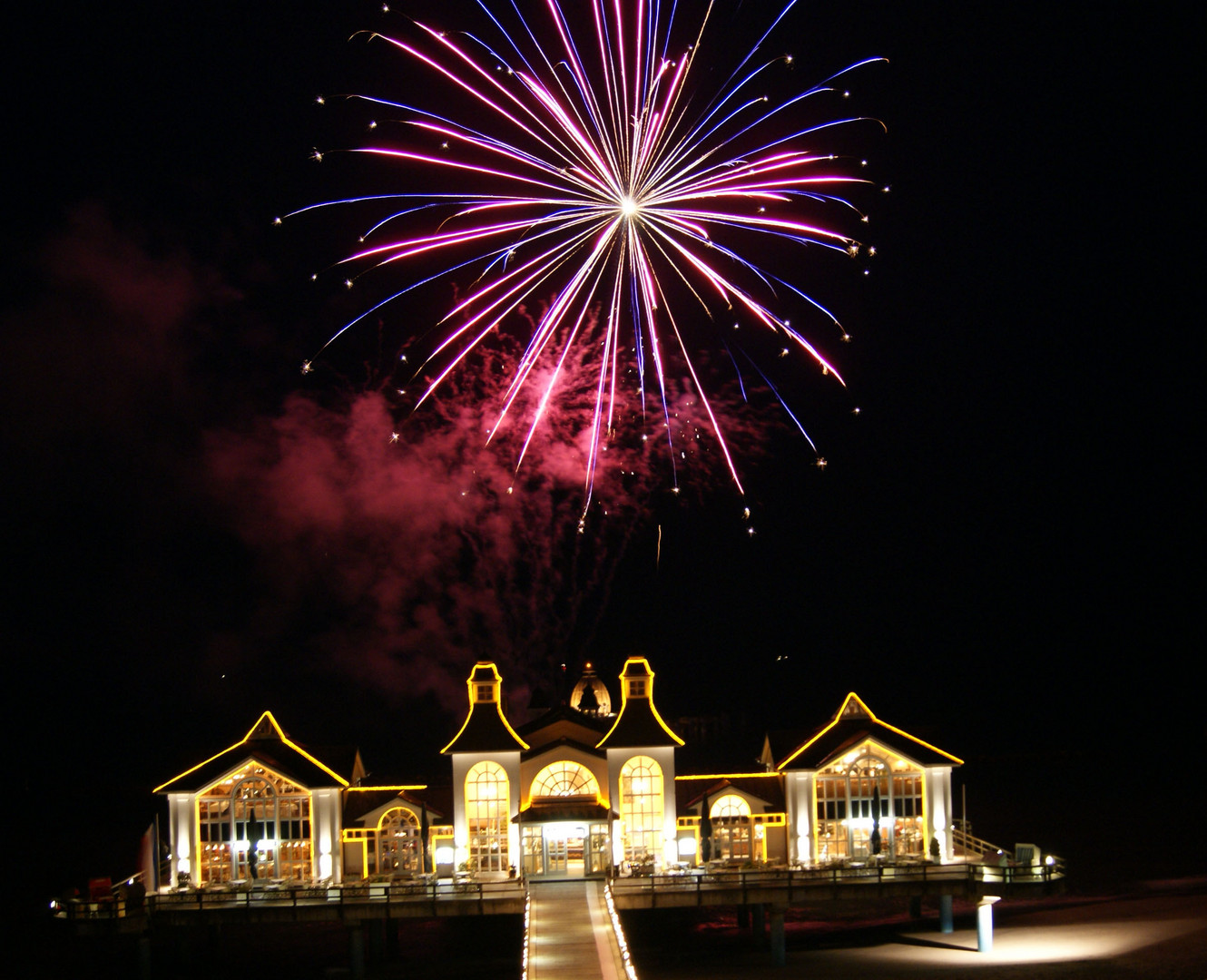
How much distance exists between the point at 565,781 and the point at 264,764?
30.3 ft

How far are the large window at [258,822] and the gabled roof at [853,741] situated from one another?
49.0 feet

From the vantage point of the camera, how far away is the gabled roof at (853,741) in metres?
40.6

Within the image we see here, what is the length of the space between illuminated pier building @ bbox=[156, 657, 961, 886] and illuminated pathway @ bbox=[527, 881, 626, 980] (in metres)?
2.76

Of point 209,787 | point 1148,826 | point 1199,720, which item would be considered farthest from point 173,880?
point 1199,720

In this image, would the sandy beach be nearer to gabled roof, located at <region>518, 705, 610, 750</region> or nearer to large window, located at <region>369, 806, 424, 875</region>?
gabled roof, located at <region>518, 705, 610, 750</region>

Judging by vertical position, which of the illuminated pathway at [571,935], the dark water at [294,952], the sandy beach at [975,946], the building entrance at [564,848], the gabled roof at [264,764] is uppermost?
the gabled roof at [264,764]

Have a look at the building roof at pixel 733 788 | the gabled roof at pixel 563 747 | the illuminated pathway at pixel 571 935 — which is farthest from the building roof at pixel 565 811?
the building roof at pixel 733 788

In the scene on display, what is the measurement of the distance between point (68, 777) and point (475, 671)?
6302 centimetres

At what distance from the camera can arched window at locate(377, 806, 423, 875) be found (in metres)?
40.3

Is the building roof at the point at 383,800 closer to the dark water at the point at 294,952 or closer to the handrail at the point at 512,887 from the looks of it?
the handrail at the point at 512,887

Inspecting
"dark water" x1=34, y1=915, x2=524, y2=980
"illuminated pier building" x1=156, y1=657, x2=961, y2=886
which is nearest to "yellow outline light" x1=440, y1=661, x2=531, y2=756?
"illuminated pier building" x1=156, y1=657, x2=961, y2=886

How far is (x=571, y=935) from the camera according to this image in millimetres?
31078

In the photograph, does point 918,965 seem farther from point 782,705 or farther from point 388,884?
point 782,705

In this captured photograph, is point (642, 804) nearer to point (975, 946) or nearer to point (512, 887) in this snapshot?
point (512, 887)
